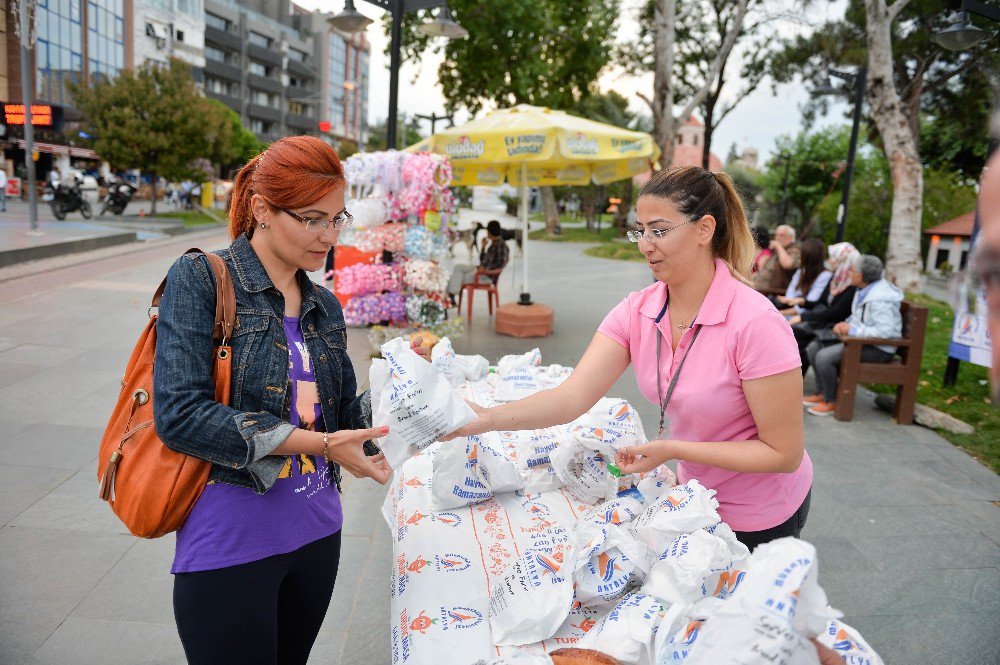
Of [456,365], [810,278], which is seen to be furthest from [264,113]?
[456,365]

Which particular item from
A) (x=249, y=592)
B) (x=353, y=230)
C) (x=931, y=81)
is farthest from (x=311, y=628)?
(x=931, y=81)

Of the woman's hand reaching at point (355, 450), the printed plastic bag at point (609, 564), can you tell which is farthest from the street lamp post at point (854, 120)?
the woman's hand reaching at point (355, 450)

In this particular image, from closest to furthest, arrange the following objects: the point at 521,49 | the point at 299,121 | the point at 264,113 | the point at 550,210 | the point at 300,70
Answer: the point at 521,49, the point at 550,210, the point at 264,113, the point at 300,70, the point at 299,121

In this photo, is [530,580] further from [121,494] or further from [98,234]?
[98,234]

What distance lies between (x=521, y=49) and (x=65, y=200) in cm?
1489

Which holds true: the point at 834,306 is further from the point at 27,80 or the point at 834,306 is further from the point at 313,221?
the point at 27,80

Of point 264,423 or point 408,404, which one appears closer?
point 264,423

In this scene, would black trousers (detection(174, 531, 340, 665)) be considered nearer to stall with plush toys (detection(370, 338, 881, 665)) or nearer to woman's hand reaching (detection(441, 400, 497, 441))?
stall with plush toys (detection(370, 338, 881, 665))

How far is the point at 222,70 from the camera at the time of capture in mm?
65562

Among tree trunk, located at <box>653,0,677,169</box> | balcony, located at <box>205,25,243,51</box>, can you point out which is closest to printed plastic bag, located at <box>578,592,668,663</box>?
tree trunk, located at <box>653,0,677,169</box>

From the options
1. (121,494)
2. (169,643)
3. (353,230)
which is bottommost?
(169,643)

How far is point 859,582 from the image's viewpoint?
334 cm

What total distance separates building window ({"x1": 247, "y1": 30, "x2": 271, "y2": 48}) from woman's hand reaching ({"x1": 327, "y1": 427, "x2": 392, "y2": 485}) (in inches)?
3033

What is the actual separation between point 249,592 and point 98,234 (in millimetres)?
Answer: 17683
